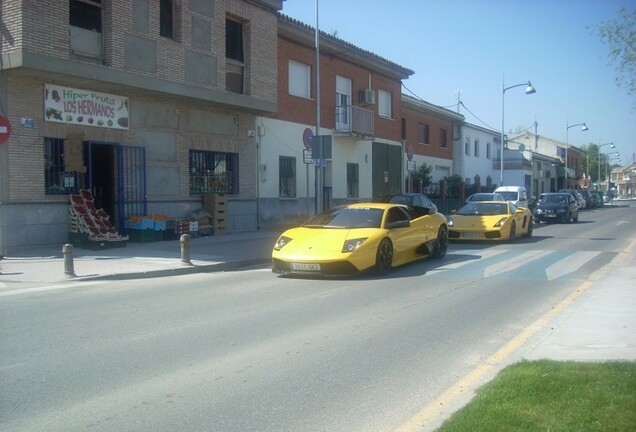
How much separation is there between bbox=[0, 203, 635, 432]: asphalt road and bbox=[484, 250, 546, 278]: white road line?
60 cm

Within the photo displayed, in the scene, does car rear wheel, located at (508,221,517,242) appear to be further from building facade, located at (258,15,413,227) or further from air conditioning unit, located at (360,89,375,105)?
air conditioning unit, located at (360,89,375,105)

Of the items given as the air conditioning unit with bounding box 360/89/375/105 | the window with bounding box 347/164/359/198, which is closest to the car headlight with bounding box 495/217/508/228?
the window with bounding box 347/164/359/198

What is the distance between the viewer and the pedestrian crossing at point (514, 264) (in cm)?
1216

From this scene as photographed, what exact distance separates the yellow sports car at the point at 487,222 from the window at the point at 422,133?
1832cm

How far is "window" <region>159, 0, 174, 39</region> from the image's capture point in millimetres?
18297

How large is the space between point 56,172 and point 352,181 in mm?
15868

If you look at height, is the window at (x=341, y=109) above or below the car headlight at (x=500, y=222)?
above

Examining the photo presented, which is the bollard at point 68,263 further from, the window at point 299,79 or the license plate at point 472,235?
the window at point 299,79

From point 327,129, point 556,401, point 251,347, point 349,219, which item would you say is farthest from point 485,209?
point 556,401

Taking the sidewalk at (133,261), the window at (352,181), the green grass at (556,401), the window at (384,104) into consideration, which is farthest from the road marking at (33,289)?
the window at (384,104)

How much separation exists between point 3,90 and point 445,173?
32.0 meters

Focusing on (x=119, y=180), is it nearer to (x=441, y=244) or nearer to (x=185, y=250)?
(x=185, y=250)

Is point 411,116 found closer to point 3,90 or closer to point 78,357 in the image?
point 3,90

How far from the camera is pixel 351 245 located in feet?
37.1
